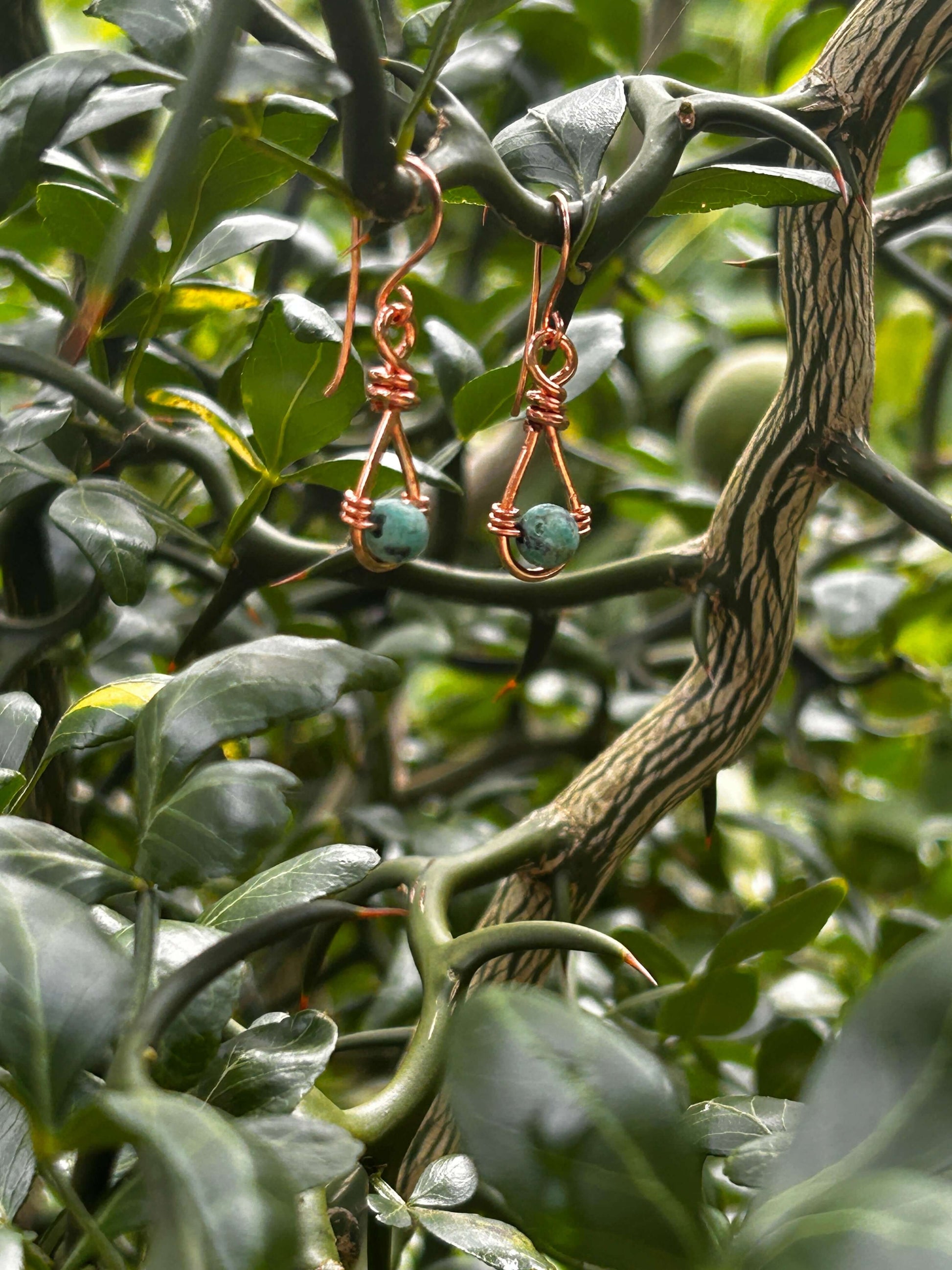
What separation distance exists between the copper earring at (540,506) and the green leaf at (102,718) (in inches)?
4.5

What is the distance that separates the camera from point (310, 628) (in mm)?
559

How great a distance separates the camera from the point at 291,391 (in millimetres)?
325

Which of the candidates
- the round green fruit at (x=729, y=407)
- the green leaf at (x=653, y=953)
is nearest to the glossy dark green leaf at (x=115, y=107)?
the green leaf at (x=653, y=953)

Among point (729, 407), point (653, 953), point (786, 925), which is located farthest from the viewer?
point (729, 407)

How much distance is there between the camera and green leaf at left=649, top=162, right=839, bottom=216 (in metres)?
0.27

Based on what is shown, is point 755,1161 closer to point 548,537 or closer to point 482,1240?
point 482,1240

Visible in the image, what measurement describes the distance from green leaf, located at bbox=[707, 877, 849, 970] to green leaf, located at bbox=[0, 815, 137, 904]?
0.61ft

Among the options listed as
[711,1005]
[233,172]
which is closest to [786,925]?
[711,1005]

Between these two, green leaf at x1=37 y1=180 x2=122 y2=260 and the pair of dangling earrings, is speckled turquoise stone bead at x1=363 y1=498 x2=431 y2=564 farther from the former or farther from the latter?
green leaf at x1=37 y1=180 x2=122 y2=260

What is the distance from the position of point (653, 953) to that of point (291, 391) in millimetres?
269

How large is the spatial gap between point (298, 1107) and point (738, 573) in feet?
0.69

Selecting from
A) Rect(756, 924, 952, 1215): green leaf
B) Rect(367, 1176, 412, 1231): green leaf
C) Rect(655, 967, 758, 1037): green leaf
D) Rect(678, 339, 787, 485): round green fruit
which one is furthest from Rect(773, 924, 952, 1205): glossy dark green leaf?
Rect(678, 339, 787, 485): round green fruit

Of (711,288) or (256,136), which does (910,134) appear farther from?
(256,136)

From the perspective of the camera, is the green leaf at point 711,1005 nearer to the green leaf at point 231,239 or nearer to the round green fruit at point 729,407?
the green leaf at point 231,239
